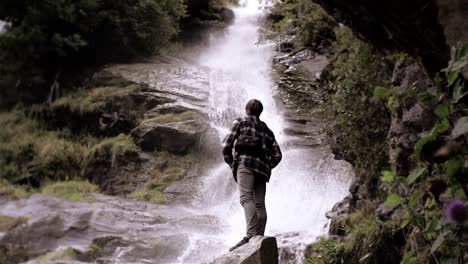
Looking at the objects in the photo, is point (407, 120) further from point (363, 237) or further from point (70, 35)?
point (70, 35)

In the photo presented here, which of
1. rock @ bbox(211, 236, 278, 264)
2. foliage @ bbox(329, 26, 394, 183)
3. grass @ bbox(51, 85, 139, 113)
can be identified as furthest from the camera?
grass @ bbox(51, 85, 139, 113)

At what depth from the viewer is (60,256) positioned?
938cm

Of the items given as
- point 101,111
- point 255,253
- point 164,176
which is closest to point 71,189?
point 164,176

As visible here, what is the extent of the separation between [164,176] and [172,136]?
137 centimetres

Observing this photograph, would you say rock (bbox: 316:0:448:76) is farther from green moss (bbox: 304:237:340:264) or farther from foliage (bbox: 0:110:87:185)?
foliage (bbox: 0:110:87:185)

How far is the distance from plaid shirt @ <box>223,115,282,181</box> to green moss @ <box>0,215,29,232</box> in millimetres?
6414

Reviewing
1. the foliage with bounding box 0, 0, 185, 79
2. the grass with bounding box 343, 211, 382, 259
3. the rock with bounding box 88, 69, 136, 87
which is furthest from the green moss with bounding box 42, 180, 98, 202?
the grass with bounding box 343, 211, 382, 259

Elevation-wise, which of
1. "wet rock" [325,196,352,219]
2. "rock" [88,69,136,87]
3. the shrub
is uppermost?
the shrub

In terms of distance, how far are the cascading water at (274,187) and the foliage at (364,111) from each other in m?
1.56

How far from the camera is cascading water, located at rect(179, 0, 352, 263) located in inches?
386

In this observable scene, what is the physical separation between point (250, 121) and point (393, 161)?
2.23m

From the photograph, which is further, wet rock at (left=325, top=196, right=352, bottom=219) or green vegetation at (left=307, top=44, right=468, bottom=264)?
wet rock at (left=325, top=196, right=352, bottom=219)

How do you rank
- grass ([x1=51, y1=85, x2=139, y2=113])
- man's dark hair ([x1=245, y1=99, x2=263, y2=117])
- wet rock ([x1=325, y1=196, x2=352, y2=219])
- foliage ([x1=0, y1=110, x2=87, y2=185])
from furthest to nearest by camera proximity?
1. grass ([x1=51, y1=85, x2=139, y2=113])
2. foliage ([x1=0, y1=110, x2=87, y2=185])
3. wet rock ([x1=325, y1=196, x2=352, y2=219])
4. man's dark hair ([x1=245, y1=99, x2=263, y2=117])

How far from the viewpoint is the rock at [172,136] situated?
15328 millimetres
